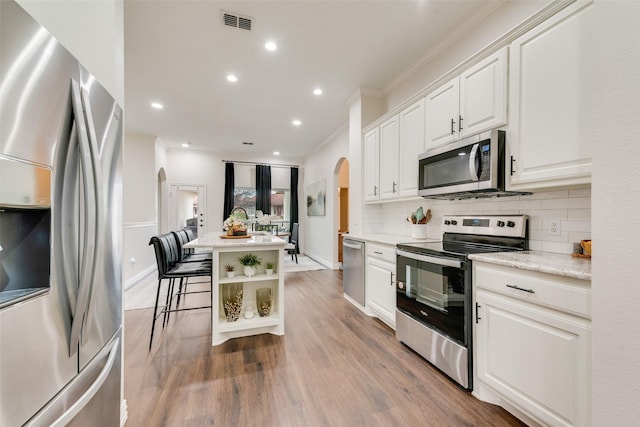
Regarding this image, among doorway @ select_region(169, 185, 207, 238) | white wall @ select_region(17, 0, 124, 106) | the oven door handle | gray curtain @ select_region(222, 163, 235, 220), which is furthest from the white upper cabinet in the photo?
doorway @ select_region(169, 185, 207, 238)

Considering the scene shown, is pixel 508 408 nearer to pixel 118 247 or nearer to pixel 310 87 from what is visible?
pixel 118 247

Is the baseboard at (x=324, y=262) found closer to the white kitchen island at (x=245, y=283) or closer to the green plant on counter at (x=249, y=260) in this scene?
the white kitchen island at (x=245, y=283)

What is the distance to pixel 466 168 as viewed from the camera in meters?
2.08

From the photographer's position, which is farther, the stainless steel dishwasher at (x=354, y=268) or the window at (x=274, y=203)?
the window at (x=274, y=203)

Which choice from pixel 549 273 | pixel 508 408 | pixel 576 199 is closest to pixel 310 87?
pixel 576 199

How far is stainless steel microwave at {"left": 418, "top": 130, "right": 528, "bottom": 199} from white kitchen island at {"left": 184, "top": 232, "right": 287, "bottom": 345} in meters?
1.53

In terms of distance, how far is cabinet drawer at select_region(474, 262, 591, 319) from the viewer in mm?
1214

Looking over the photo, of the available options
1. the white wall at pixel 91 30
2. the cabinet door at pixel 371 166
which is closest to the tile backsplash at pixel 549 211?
the cabinet door at pixel 371 166

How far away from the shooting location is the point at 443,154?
2.32 meters

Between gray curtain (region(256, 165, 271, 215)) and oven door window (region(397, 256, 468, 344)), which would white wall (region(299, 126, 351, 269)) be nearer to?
gray curtain (region(256, 165, 271, 215))

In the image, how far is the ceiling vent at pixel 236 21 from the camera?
2.32m

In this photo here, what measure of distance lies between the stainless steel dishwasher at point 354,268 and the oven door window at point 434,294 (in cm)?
80

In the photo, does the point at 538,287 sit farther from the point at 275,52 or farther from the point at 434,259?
the point at 275,52

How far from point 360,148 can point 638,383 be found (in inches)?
131
